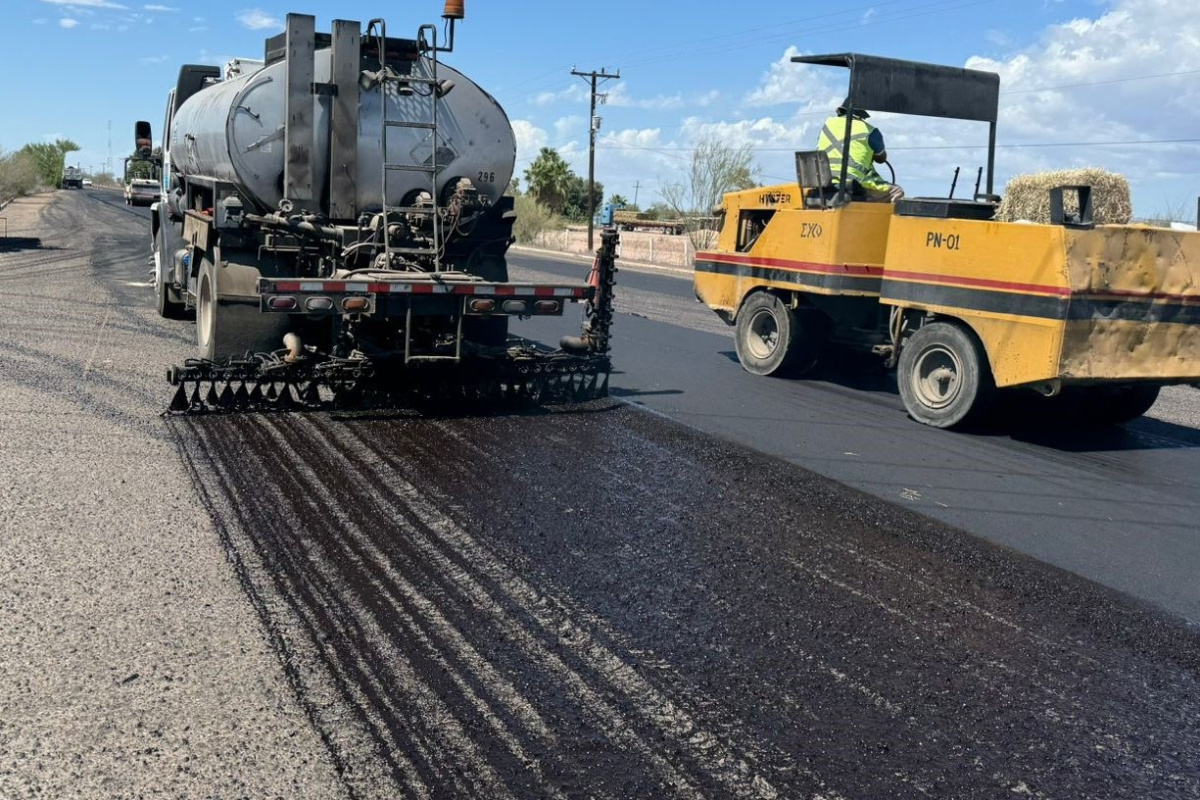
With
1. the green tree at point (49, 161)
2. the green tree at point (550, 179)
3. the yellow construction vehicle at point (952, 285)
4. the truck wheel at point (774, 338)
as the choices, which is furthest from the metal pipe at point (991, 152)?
the green tree at point (49, 161)

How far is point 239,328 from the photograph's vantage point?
938 centimetres

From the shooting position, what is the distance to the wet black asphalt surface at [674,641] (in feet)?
11.6

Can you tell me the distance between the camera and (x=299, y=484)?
651 centimetres

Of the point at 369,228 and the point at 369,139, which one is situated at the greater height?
the point at 369,139

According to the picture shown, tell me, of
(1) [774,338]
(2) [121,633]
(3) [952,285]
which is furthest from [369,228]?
(2) [121,633]

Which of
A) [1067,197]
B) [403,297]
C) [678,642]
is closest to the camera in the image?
[678,642]

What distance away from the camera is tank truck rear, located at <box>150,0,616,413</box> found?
8.73m

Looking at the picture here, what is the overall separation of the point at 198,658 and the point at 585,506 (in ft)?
8.72

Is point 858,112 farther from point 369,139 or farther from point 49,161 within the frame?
point 49,161

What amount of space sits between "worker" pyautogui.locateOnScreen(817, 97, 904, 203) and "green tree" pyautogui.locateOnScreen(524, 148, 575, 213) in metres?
61.5

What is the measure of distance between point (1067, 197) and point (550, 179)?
186 feet

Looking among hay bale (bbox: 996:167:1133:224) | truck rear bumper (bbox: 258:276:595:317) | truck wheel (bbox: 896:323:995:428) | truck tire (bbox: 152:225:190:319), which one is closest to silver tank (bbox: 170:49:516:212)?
truck rear bumper (bbox: 258:276:595:317)

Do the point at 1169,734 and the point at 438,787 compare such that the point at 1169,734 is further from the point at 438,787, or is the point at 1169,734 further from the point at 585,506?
the point at 585,506

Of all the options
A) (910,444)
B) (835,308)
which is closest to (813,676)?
(910,444)
